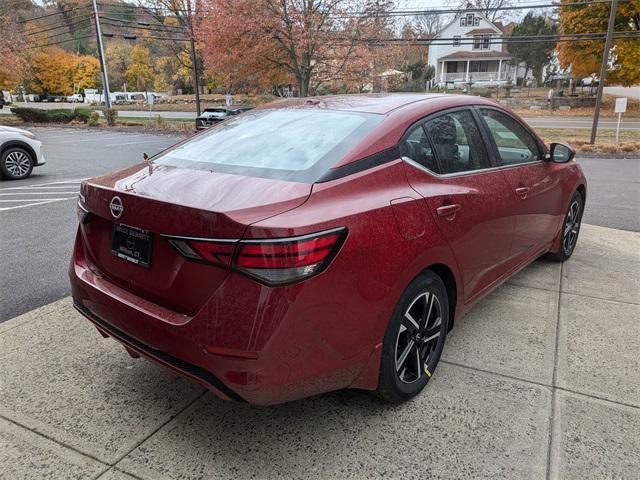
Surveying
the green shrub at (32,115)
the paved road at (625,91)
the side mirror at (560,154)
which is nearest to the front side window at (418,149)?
the side mirror at (560,154)

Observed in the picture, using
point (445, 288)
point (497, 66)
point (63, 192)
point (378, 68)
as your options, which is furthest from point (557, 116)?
point (445, 288)

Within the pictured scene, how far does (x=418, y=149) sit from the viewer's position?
2.73m

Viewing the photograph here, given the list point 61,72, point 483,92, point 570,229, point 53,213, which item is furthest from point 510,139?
point 61,72

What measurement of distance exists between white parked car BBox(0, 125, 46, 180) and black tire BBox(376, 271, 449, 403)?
10106 mm

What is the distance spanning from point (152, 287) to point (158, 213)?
0.36 m

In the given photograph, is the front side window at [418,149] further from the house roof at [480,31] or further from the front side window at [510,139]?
the house roof at [480,31]

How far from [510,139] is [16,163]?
10113mm

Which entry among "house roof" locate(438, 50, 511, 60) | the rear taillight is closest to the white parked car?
the rear taillight

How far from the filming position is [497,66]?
2239 inches

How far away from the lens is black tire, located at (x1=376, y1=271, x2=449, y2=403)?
2.44m

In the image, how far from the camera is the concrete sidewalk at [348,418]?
224cm

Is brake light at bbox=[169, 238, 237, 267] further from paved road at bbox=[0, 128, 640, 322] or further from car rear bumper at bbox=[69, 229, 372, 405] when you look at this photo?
paved road at bbox=[0, 128, 640, 322]

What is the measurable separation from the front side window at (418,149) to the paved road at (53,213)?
3.30 meters

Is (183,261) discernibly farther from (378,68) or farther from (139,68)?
(139,68)
